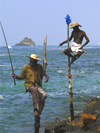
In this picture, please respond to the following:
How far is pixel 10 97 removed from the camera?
19469 mm

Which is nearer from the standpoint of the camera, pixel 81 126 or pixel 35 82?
pixel 35 82

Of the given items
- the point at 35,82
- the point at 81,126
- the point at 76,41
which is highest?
the point at 76,41

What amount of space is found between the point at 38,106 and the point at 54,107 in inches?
283

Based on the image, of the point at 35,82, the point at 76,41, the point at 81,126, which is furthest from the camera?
the point at 76,41

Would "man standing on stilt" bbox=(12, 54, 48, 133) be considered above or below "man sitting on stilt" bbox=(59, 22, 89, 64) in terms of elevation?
below

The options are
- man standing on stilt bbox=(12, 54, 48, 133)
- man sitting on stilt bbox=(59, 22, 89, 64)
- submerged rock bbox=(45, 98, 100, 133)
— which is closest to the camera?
man standing on stilt bbox=(12, 54, 48, 133)

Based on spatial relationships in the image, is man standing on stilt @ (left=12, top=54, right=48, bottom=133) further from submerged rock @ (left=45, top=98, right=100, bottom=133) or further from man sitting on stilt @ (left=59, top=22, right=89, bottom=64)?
man sitting on stilt @ (left=59, top=22, right=89, bottom=64)

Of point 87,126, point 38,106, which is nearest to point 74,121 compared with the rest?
point 87,126

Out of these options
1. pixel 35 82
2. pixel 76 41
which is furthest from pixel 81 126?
pixel 76 41

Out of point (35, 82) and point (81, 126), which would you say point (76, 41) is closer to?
point (35, 82)

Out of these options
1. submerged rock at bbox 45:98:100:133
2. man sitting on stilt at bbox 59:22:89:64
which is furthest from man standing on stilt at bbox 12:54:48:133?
man sitting on stilt at bbox 59:22:89:64

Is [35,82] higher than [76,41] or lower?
lower

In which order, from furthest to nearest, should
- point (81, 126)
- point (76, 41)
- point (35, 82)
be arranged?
point (76, 41) → point (81, 126) → point (35, 82)

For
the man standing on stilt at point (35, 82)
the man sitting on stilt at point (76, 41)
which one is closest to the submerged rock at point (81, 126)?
the man standing on stilt at point (35, 82)
